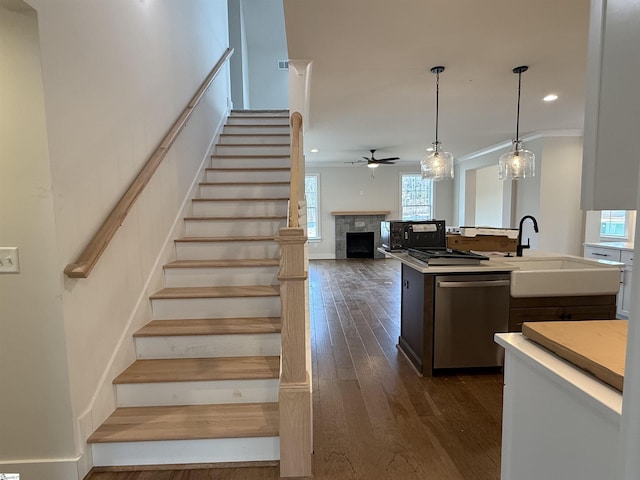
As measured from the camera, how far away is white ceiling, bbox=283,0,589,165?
2186 mm

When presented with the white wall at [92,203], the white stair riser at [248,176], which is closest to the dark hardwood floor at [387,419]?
the white wall at [92,203]

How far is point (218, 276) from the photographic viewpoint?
263 centimetres

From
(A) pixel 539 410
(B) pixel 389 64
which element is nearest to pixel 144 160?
(B) pixel 389 64

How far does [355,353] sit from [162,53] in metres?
3.02

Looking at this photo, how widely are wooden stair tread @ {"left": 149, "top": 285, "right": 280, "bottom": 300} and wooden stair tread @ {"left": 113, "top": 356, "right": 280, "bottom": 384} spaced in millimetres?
422

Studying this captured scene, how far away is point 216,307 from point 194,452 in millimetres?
904

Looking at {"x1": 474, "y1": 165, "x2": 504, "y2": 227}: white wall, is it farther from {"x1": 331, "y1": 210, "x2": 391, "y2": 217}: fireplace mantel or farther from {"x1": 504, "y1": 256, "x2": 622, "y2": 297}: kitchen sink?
{"x1": 504, "y1": 256, "x2": 622, "y2": 297}: kitchen sink

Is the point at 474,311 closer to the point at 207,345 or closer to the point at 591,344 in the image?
the point at 591,344

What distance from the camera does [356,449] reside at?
1869mm

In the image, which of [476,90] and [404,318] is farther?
[476,90]

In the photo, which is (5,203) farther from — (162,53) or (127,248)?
(162,53)

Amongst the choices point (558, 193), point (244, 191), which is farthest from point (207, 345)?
point (558, 193)

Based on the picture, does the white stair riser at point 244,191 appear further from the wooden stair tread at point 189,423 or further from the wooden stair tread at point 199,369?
the wooden stair tread at point 189,423

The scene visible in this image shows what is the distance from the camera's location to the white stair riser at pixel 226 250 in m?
2.87
